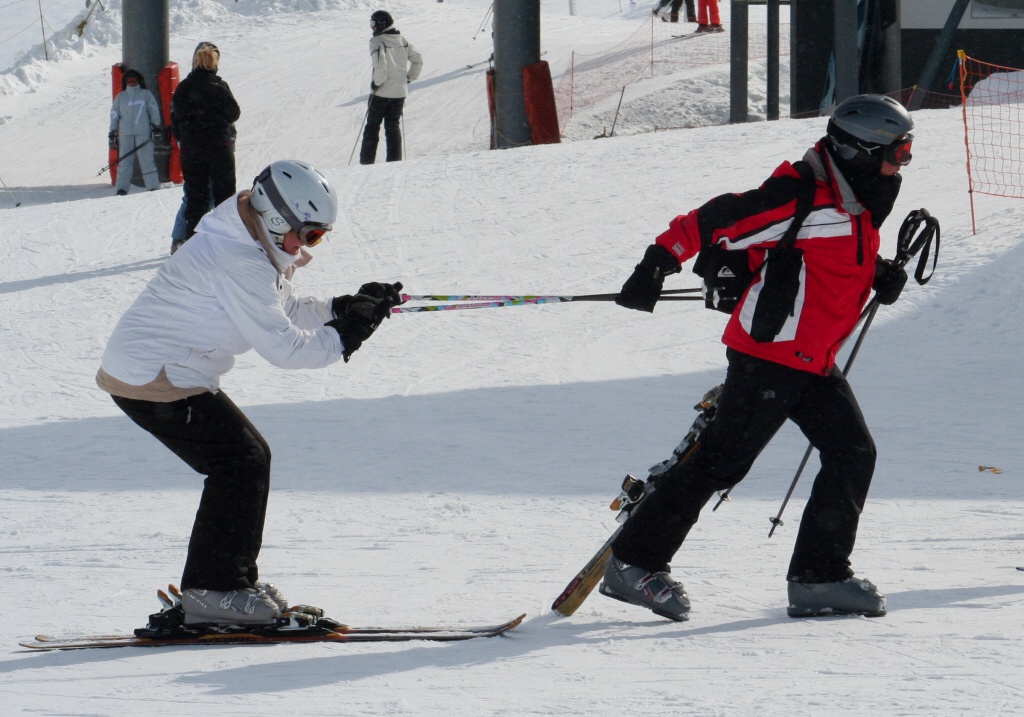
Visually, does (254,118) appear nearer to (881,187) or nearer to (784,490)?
(784,490)

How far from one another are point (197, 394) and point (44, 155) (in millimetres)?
17400

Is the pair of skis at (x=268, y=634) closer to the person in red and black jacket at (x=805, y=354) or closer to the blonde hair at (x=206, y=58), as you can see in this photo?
the person in red and black jacket at (x=805, y=354)

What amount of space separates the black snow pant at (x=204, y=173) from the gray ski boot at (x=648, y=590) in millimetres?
6825

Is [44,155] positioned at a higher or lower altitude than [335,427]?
lower

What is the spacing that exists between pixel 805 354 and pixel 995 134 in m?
9.59

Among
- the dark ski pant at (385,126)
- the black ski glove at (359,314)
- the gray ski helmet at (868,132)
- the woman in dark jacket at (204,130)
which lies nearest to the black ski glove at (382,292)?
the black ski glove at (359,314)

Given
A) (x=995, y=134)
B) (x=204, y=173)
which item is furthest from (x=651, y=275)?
(x=995, y=134)

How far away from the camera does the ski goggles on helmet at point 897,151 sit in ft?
12.7

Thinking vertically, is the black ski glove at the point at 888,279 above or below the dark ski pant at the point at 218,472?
above

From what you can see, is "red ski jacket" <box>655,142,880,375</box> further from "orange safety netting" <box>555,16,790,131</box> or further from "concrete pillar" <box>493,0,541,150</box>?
"orange safety netting" <box>555,16,790,131</box>

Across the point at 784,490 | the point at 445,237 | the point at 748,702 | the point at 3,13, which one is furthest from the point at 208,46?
the point at 3,13

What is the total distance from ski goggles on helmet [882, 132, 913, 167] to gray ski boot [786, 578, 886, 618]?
1.33 metres

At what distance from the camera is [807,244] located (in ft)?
12.7

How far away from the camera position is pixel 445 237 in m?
11.0
